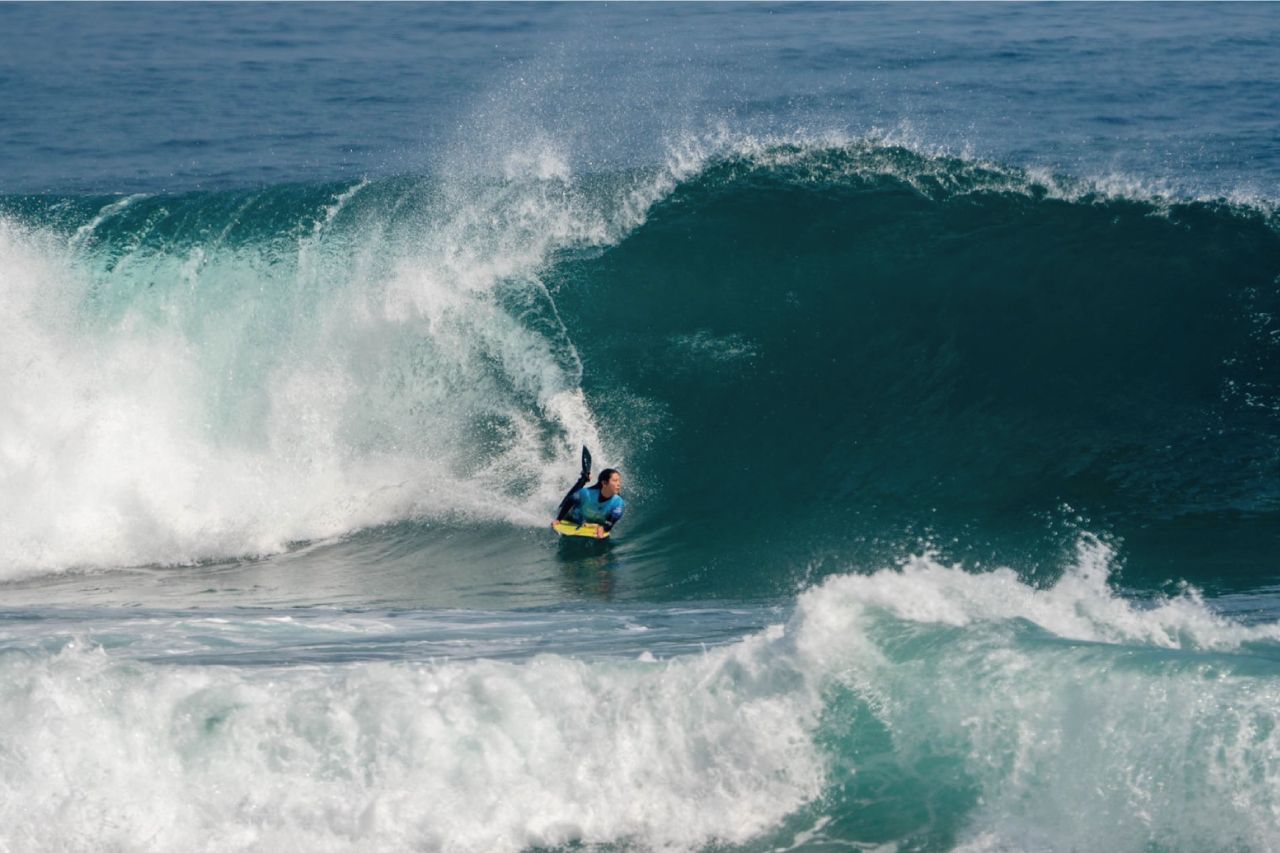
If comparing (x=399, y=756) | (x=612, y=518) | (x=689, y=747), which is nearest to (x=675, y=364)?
(x=612, y=518)

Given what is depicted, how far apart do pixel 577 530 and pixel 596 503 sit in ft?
1.01

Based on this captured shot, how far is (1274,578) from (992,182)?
7926 millimetres

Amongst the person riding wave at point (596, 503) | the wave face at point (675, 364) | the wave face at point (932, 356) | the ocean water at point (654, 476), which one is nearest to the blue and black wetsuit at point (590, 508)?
the person riding wave at point (596, 503)

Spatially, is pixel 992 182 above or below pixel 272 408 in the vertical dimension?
above

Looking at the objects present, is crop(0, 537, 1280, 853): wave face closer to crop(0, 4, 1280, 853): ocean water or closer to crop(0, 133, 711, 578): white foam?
crop(0, 4, 1280, 853): ocean water

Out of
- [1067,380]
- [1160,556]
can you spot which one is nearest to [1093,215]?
[1067,380]

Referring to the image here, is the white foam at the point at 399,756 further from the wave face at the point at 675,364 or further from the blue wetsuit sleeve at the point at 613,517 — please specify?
the blue wetsuit sleeve at the point at 613,517

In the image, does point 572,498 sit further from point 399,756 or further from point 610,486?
point 399,756

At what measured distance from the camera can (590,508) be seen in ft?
43.4

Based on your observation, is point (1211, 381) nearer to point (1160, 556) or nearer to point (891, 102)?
point (1160, 556)

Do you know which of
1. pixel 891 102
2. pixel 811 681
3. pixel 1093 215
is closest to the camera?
pixel 811 681

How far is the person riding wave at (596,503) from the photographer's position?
42.9 ft

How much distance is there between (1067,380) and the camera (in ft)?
50.3

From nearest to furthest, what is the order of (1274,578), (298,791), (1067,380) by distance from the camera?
(298,791) → (1274,578) → (1067,380)
